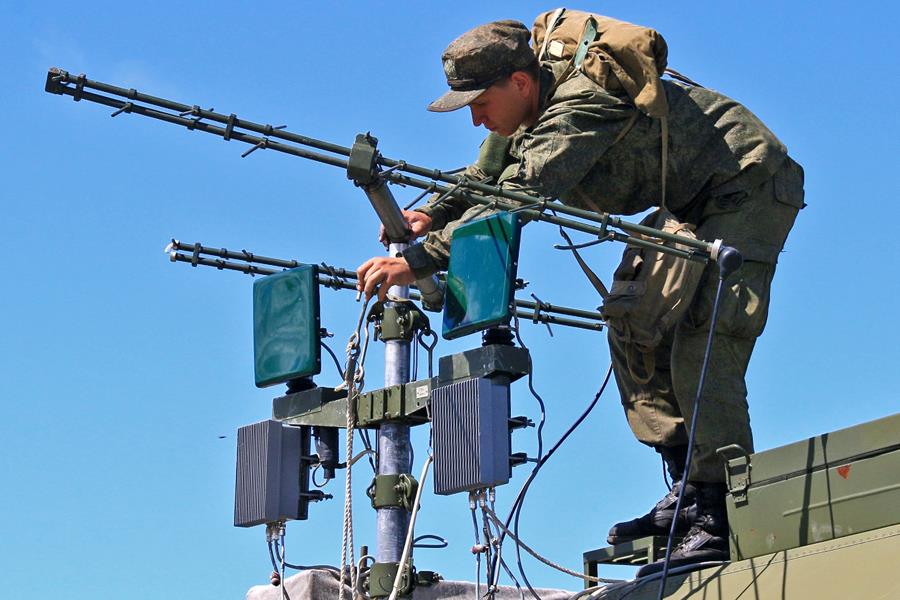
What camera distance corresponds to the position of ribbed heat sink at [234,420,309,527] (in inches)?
293

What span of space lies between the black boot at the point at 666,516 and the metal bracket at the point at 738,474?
60 cm

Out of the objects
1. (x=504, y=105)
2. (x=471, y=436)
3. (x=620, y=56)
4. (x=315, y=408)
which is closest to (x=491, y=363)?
(x=471, y=436)

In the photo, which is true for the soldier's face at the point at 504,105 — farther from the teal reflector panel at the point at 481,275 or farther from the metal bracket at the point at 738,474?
the metal bracket at the point at 738,474

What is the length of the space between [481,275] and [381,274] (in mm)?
460

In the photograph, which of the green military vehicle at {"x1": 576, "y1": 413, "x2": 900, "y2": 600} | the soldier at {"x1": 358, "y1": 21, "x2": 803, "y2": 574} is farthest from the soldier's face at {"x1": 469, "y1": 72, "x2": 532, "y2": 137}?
the green military vehicle at {"x1": 576, "y1": 413, "x2": 900, "y2": 600}

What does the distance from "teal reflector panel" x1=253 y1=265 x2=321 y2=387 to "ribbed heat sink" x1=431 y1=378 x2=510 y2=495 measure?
1.02 m

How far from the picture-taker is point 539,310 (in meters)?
8.59

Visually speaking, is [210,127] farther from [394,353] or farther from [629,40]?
[629,40]

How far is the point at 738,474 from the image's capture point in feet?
21.7

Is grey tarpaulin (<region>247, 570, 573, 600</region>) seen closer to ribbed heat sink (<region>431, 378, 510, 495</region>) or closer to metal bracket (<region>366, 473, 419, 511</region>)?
metal bracket (<region>366, 473, 419, 511</region>)

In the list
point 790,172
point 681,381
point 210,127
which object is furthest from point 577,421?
point 210,127

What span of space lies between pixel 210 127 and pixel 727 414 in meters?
2.59

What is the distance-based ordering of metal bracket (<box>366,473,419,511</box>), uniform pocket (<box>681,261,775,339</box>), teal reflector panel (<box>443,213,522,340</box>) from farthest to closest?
uniform pocket (<box>681,261,775,339</box>) → metal bracket (<box>366,473,419,511</box>) → teal reflector panel (<box>443,213,522,340</box>)

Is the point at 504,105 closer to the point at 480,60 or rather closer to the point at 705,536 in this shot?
the point at 480,60
